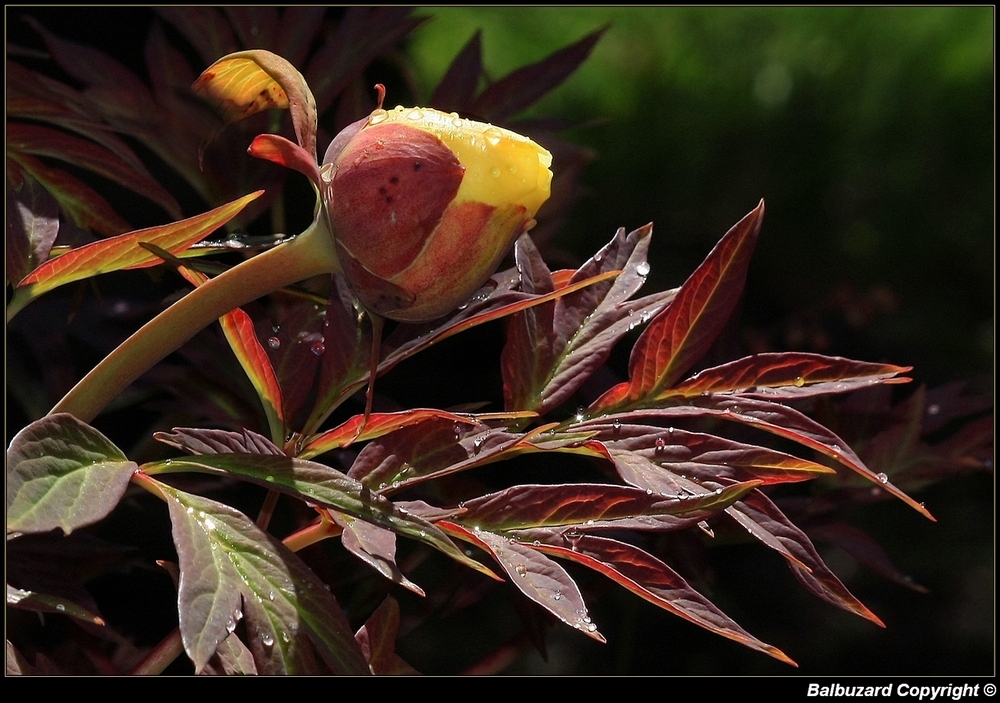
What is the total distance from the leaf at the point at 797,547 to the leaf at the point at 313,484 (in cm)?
11

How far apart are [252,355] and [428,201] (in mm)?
107

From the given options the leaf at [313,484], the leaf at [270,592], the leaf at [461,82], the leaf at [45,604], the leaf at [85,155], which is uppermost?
the leaf at [461,82]

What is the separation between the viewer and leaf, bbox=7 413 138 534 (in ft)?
0.94

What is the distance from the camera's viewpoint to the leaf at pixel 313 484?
0.33 metres

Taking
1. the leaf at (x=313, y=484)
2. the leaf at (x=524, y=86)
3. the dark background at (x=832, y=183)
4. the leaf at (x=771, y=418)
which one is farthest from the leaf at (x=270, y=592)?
the dark background at (x=832, y=183)

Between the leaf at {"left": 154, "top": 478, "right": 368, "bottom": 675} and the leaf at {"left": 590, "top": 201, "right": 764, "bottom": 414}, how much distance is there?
0.51 ft

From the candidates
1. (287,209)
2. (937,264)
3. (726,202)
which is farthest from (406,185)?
(937,264)

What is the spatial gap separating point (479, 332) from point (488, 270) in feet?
2.12

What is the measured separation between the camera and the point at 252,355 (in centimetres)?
38

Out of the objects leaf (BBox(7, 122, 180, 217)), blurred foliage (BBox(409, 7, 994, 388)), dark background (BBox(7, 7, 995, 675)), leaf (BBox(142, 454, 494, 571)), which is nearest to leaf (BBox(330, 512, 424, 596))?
leaf (BBox(142, 454, 494, 571))

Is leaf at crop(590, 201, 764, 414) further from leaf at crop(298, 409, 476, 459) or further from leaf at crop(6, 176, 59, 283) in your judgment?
leaf at crop(6, 176, 59, 283)

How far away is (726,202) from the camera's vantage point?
179 cm

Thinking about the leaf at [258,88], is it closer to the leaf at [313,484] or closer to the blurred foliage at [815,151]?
the leaf at [313,484]

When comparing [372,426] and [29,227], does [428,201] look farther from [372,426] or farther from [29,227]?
[29,227]
